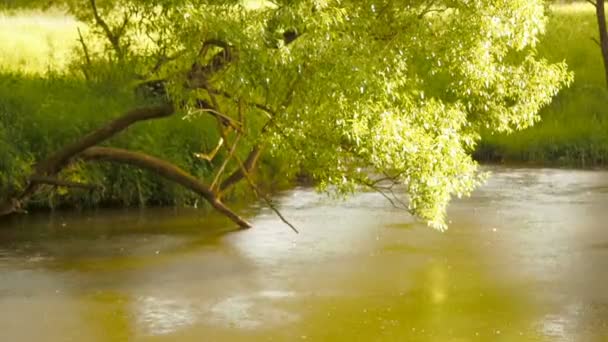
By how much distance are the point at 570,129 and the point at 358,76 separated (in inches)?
392

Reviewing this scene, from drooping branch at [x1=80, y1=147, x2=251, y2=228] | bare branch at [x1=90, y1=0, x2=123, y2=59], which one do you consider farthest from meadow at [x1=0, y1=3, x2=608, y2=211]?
drooping branch at [x1=80, y1=147, x2=251, y2=228]

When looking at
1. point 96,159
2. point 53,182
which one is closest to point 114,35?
point 96,159

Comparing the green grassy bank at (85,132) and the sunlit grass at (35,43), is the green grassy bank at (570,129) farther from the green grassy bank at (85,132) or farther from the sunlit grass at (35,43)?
the sunlit grass at (35,43)

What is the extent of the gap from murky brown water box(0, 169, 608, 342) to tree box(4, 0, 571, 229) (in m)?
0.87

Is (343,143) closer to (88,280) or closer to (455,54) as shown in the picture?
(455,54)

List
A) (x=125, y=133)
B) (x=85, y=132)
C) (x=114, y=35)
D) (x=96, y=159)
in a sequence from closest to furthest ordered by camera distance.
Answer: (x=96, y=159) → (x=85, y=132) → (x=125, y=133) → (x=114, y=35)

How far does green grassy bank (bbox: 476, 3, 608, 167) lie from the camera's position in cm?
1917

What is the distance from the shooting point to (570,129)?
19.7 meters

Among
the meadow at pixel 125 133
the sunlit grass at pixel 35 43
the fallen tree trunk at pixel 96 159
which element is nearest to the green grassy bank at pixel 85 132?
the meadow at pixel 125 133

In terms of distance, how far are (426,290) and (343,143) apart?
4.63 ft

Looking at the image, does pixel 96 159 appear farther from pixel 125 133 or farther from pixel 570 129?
pixel 570 129

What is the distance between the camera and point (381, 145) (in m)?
10.9

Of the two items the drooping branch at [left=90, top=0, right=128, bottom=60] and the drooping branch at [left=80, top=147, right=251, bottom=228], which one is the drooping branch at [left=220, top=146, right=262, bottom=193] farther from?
the drooping branch at [left=90, top=0, right=128, bottom=60]

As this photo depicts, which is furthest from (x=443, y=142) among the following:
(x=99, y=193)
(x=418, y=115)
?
(x=99, y=193)
